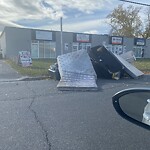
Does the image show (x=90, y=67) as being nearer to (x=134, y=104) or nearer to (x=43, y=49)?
(x=134, y=104)

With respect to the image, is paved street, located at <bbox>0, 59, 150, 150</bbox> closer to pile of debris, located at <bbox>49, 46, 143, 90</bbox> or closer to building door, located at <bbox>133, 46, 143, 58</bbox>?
pile of debris, located at <bbox>49, 46, 143, 90</bbox>

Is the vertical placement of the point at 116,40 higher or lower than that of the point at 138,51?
higher

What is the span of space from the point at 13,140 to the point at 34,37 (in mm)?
34074

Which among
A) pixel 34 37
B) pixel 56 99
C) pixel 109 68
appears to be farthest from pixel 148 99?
pixel 34 37

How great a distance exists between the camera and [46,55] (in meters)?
38.7

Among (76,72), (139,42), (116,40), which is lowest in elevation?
(76,72)

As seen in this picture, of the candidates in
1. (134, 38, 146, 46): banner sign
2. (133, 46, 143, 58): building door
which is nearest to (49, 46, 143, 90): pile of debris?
(134, 38, 146, 46): banner sign

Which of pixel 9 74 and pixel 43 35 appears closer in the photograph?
pixel 9 74

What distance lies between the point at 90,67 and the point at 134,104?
29.3 feet

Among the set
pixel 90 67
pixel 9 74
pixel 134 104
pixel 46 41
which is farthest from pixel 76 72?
pixel 46 41

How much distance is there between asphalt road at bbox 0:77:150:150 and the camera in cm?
356

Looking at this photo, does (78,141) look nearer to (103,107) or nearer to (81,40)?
(103,107)

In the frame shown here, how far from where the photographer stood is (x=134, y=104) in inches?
81.2

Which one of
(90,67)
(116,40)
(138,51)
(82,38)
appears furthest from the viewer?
(138,51)
